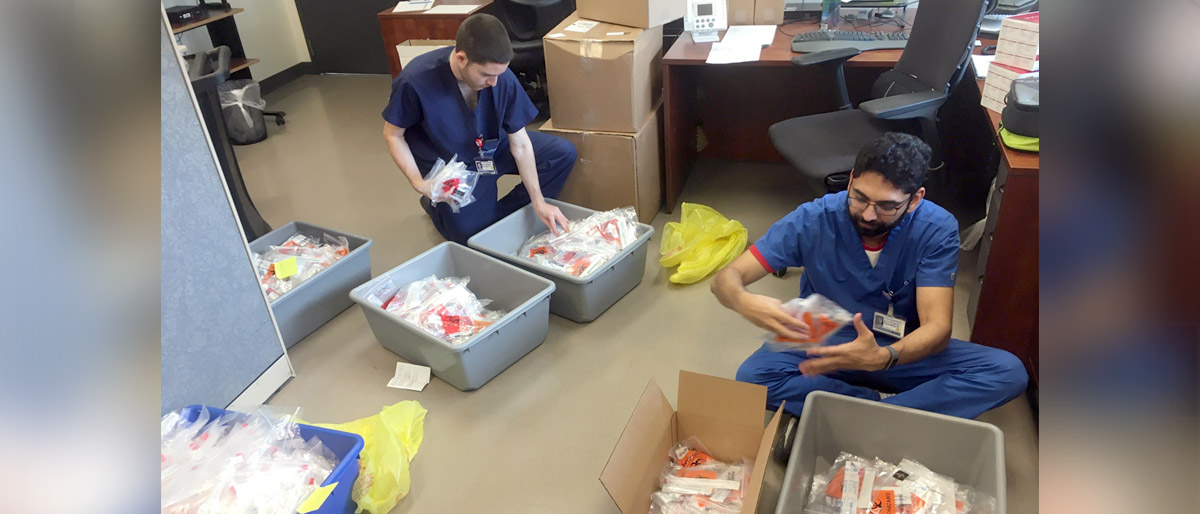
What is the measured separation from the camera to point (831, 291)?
181cm

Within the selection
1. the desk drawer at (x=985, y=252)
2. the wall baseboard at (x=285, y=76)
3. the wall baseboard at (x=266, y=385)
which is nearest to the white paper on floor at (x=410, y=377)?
the wall baseboard at (x=266, y=385)

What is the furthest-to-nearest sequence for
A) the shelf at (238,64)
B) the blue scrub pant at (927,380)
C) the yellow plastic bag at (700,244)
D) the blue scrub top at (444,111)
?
the shelf at (238,64) → the yellow plastic bag at (700,244) → the blue scrub top at (444,111) → the blue scrub pant at (927,380)

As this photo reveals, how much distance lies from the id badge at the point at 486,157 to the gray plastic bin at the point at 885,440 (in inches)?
62.5

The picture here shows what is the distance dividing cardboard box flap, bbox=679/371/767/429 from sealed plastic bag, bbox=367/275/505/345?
76cm

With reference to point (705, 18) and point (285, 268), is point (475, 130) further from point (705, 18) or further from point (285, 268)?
point (705, 18)

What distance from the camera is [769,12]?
3113 mm

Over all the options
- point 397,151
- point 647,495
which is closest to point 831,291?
point 647,495

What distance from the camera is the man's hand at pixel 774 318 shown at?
1.67 metres

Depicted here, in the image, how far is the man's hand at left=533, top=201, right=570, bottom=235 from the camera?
2.63 meters

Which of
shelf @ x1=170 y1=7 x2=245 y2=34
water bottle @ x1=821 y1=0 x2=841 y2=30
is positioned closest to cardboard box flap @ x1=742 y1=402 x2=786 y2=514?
water bottle @ x1=821 y1=0 x2=841 y2=30

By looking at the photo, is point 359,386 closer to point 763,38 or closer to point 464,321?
point 464,321

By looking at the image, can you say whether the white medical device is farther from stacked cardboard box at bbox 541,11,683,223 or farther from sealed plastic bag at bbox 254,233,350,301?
sealed plastic bag at bbox 254,233,350,301

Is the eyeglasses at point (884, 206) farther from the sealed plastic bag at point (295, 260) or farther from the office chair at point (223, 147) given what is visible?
the office chair at point (223, 147)
